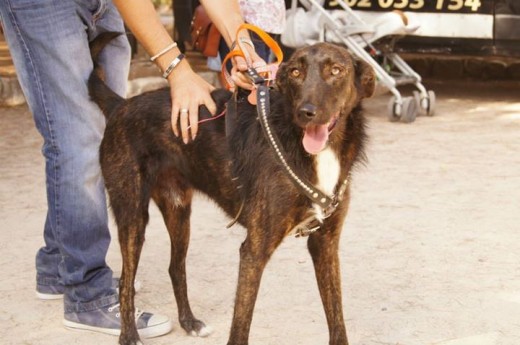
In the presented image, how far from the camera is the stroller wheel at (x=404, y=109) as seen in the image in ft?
26.3

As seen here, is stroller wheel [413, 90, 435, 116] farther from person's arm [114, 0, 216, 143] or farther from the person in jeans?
person's arm [114, 0, 216, 143]

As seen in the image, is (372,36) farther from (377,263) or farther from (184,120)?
(184,120)

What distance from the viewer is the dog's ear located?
3.13 meters

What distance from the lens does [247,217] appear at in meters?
3.18

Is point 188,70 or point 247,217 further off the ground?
Result: point 188,70

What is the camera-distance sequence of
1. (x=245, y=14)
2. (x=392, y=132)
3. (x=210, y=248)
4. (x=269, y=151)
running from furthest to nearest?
(x=392, y=132)
(x=245, y=14)
(x=210, y=248)
(x=269, y=151)

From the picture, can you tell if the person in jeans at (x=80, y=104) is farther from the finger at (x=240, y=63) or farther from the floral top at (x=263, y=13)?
the floral top at (x=263, y=13)

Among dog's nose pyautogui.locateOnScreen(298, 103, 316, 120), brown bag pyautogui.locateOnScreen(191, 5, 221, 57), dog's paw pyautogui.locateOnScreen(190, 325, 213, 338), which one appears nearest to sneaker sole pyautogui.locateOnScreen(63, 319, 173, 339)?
dog's paw pyautogui.locateOnScreen(190, 325, 213, 338)

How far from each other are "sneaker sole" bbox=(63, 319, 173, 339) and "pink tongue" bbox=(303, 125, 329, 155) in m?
1.15

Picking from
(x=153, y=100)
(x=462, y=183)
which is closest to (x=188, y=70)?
(x=153, y=100)

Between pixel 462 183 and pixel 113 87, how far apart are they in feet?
9.39

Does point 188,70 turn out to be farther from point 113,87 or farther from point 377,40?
point 377,40

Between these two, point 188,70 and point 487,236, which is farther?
point 487,236

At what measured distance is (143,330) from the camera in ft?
12.1
